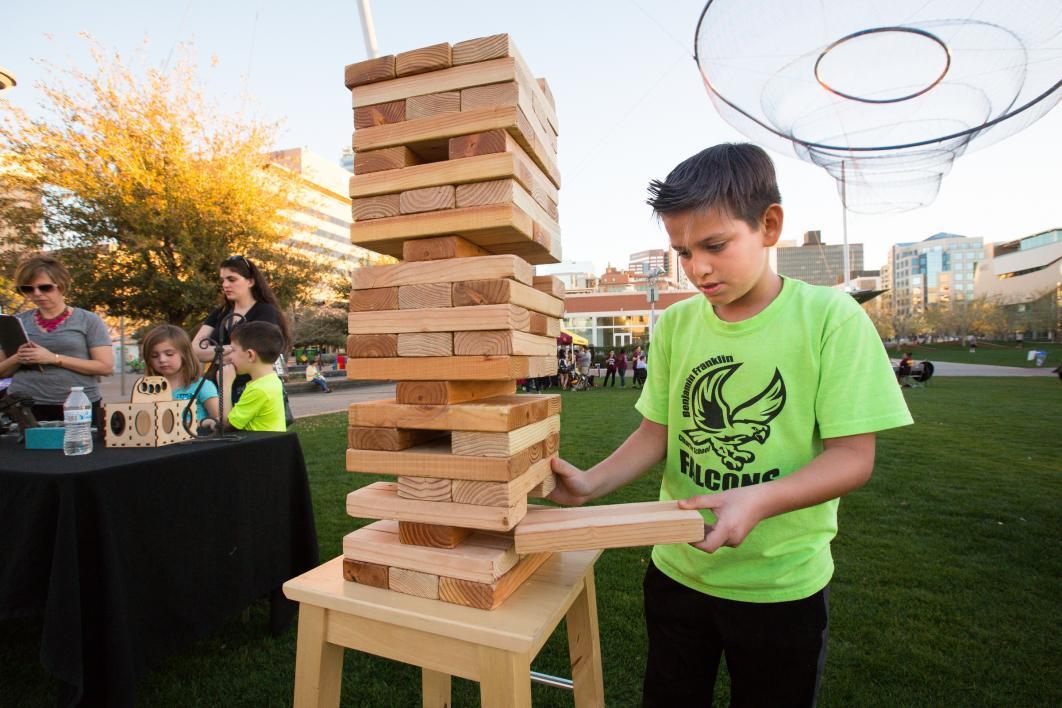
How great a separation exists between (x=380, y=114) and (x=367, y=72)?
139 mm

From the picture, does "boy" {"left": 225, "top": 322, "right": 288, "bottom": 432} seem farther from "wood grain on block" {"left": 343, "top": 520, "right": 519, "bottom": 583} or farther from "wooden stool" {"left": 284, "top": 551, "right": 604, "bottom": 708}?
"wood grain on block" {"left": 343, "top": 520, "right": 519, "bottom": 583}

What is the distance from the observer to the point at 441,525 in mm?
1381

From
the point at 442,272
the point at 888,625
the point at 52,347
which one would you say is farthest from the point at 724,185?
the point at 52,347

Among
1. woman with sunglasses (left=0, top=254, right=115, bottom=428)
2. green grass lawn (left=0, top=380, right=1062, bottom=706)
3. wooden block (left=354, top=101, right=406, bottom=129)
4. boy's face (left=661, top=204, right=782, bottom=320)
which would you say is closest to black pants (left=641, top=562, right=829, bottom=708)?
boy's face (left=661, top=204, right=782, bottom=320)

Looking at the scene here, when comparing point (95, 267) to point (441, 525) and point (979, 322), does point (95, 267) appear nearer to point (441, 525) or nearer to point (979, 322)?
point (441, 525)

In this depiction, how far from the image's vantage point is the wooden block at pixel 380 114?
1549 mm

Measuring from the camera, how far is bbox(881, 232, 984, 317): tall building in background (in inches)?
4695

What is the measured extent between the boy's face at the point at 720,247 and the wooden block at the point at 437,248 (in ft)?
1.84

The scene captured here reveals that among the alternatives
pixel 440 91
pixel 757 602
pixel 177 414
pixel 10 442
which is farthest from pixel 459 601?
pixel 10 442

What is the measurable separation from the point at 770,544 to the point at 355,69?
178 centimetres

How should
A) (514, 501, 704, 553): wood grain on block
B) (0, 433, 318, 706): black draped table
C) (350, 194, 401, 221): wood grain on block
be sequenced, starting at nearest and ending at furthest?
(514, 501, 704, 553): wood grain on block, (350, 194, 401, 221): wood grain on block, (0, 433, 318, 706): black draped table

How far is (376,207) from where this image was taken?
156cm

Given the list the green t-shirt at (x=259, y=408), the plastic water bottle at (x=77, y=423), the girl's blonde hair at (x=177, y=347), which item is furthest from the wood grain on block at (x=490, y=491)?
the girl's blonde hair at (x=177, y=347)

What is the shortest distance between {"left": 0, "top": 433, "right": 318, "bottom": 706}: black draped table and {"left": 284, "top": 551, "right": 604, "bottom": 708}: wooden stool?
48.2 inches
